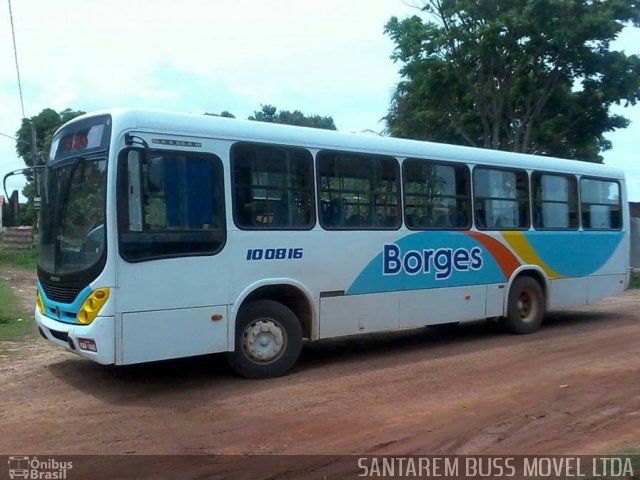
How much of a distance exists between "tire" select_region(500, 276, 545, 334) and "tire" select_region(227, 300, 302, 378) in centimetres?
439

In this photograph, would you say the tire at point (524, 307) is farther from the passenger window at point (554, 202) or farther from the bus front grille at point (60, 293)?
the bus front grille at point (60, 293)

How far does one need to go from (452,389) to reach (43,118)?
31201 mm

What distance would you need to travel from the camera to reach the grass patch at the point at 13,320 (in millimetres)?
11250

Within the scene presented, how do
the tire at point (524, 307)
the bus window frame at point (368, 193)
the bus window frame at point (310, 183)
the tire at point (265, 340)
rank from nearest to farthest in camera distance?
1. the bus window frame at point (310, 183)
2. the tire at point (265, 340)
3. the bus window frame at point (368, 193)
4. the tire at point (524, 307)

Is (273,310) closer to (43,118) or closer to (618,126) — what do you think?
(618,126)

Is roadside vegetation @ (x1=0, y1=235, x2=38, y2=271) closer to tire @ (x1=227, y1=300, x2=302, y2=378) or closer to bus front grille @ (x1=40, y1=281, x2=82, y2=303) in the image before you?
bus front grille @ (x1=40, y1=281, x2=82, y2=303)

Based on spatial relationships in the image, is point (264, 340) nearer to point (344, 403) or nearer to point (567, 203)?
point (344, 403)

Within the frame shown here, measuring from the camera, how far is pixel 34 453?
5.82 metres

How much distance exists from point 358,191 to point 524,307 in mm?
4263

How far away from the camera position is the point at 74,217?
7.78 meters

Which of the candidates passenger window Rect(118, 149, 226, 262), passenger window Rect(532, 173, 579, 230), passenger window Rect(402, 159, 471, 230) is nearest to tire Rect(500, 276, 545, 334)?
passenger window Rect(532, 173, 579, 230)

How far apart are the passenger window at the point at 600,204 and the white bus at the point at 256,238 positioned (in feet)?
6.50

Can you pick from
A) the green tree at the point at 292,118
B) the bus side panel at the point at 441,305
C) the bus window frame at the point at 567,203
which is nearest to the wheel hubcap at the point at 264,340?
the bus side panel at the point at 441,305

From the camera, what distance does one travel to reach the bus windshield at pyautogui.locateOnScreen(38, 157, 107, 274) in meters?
7.40
